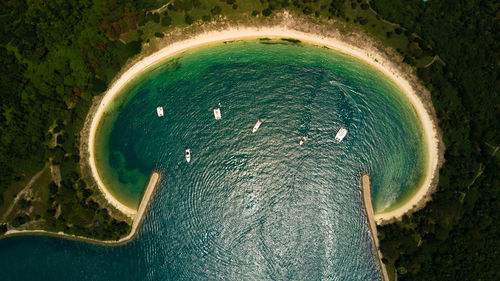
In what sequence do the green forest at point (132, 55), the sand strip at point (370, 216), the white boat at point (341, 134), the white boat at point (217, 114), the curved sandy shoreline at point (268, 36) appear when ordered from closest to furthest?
the green forest at point (132, 55) → the sand strip at point (370, 216) → the white boat at point (341, 134) → the curved sandy shoreline at point (268, 36) → the white boat at point (217, 114)

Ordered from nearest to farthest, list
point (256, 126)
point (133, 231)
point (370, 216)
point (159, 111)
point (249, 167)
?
point (370, 216) → point (133, 231) → point (249, 167) → point (256, 126) → point (159, 111)

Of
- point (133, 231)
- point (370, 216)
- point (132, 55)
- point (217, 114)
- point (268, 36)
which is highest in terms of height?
point (268, 36)

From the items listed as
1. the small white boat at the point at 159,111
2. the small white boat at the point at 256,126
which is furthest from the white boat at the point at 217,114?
the small white boat at the point at 159,111

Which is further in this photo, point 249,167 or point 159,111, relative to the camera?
point 159,111

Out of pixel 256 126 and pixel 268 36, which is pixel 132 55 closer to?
pixel 268 36

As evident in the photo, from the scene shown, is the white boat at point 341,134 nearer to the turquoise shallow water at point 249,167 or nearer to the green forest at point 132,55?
the turquoise shallow water at point 249,167

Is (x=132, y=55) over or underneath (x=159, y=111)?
over

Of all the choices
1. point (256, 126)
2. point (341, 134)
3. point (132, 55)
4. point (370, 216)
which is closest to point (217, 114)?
point (256, 126)
